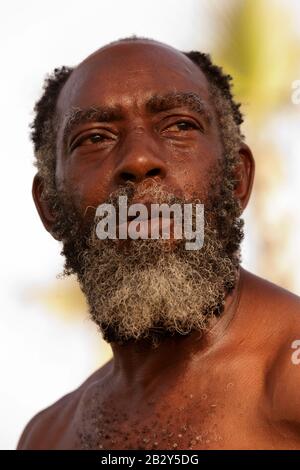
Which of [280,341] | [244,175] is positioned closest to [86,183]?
[244,175]

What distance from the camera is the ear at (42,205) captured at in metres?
3.72

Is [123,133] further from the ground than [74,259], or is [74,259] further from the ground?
[123,133]

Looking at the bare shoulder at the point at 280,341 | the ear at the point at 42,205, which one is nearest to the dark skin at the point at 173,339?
the bare shoulder at the point at 280,341

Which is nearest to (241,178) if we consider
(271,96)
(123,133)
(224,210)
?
(224,210)

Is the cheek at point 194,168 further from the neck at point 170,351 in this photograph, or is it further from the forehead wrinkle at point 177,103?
the neck at point 170,351

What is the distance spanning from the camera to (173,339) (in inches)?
125

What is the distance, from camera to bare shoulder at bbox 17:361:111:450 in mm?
3596

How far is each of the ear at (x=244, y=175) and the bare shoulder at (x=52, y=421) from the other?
0.82m

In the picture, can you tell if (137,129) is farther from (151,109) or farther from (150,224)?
(150,224)

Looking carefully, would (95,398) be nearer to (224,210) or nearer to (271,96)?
(224,210)

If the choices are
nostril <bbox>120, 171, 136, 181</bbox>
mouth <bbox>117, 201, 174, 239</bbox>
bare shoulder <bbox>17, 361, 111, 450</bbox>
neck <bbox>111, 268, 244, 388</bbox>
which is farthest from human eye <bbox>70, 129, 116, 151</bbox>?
bare shoulder <bbox>17, 361, 111, 450</bbox>

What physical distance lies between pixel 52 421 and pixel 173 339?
31.2 inches

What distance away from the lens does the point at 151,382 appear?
10.5ft
